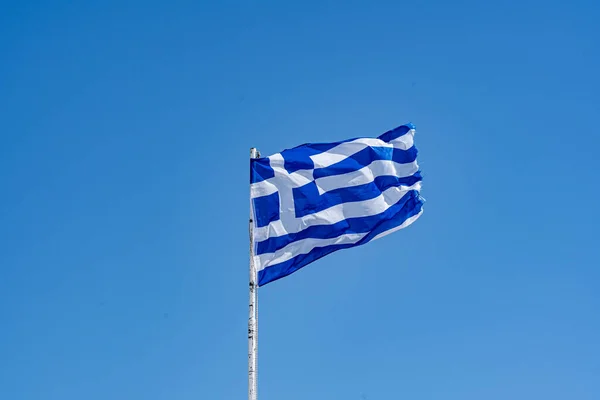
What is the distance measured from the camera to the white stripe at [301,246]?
66.7 feet

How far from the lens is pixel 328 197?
888 inches

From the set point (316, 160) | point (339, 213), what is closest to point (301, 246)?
point (339, 213)

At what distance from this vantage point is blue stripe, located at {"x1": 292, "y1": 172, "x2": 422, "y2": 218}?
22.0m

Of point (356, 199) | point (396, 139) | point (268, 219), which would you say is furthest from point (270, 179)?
point (396, 139)

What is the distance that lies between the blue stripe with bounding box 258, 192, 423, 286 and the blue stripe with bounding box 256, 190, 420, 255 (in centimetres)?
8

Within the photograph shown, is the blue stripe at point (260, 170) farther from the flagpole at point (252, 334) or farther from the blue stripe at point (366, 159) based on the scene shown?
the flagpole at point (252, 334)

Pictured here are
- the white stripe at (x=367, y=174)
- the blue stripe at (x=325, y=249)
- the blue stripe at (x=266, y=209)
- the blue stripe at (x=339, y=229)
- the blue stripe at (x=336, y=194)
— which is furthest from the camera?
the white stripe at (x=367, y=174)

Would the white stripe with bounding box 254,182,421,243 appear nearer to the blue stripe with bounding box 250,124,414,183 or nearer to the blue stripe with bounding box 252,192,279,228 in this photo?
the blue stripe with bounding box 252,192,279,228

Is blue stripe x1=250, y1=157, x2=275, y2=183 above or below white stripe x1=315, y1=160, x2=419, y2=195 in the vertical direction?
below

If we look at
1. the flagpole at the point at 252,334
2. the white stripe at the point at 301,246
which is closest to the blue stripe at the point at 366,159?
the white stripe at the point at 301,246

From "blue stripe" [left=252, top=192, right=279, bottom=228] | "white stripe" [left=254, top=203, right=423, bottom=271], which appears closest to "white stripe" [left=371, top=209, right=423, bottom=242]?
"white stripe" [left=254, top=203, right=423, bottom=271]

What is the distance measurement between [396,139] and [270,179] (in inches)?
181

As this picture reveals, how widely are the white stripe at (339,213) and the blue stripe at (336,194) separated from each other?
12 centimetres

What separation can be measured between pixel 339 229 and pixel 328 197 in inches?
41.8
